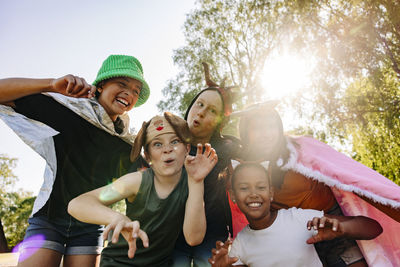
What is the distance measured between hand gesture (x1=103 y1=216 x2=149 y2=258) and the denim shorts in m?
1.11

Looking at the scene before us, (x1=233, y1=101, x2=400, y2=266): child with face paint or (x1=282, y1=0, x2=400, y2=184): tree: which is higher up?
(x1=282, y1=0, x2=400, y2=184): tree

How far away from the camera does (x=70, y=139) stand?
8.03 feet

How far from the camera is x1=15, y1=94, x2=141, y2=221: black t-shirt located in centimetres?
229

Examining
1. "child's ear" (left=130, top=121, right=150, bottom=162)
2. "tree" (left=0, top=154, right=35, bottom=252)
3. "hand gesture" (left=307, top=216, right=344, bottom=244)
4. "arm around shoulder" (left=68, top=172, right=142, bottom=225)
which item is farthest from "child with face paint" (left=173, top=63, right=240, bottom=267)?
"tree" (left=0, top=154, right=35, bottom=252)

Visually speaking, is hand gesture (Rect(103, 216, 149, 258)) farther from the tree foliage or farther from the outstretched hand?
the tree foliage

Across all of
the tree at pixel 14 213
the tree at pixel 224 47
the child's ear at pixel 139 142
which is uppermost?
the tree at pixel 224 47

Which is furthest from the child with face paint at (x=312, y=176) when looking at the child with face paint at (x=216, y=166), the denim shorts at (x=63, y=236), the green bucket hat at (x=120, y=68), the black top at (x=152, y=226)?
the denim shorts at (x=63, y=236)

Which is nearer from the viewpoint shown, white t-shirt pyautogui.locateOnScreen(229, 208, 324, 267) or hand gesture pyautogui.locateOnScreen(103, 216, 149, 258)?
hand gesture pyautogui.locateOnScreen(103, 216, 149, 258)

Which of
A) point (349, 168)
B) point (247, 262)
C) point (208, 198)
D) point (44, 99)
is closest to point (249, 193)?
point (208, 198)

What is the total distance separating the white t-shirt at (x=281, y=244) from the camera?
6.42ft

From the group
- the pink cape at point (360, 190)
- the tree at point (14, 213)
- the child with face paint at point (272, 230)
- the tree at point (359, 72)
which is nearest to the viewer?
the child with face paint at point (272, 230)

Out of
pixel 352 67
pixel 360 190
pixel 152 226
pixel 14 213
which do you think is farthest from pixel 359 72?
pixel 14 213

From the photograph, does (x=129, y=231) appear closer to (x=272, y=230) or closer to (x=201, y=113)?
(x=272, y=230)

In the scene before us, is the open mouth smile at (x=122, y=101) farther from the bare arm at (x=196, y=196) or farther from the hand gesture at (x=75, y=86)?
the bare arm at (x=196, y=196)
